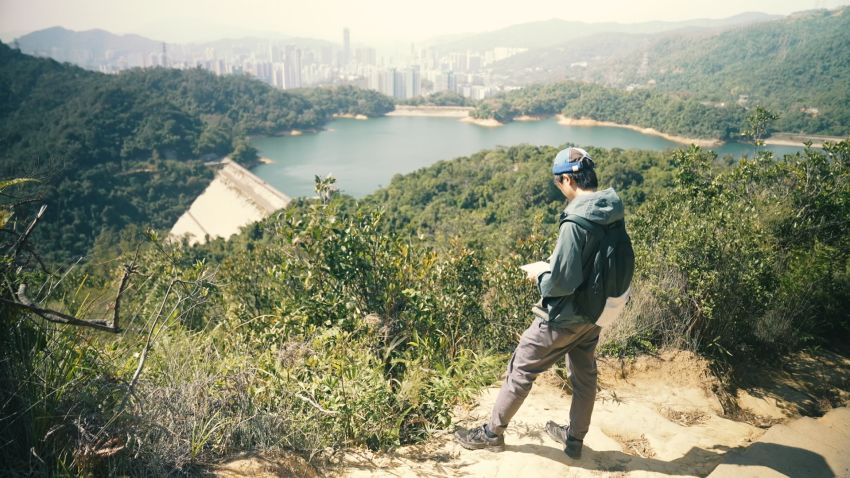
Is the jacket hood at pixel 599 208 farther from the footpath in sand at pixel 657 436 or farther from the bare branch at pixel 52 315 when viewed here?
the bare branch at pixel 52 315

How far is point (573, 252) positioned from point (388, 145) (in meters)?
50.6

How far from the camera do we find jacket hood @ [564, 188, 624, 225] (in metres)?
1.48

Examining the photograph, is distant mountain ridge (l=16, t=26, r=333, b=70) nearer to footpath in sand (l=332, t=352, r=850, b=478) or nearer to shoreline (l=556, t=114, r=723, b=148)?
shoreline (l=556, t=114, r=723, b=148)

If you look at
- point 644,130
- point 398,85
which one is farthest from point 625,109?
point 398,85

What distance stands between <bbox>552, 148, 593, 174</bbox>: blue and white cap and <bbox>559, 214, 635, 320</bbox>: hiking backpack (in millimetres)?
176

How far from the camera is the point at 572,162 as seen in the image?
1604 millimetres

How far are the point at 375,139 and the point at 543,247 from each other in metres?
51.8

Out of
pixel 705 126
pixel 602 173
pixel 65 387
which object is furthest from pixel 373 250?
pixel 705 126

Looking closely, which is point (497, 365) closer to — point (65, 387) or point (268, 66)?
point (65, 387)

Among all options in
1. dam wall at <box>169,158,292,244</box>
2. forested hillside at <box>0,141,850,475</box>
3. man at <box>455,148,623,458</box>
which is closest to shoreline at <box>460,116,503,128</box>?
dam wall at <box>169,158,292,244</box>

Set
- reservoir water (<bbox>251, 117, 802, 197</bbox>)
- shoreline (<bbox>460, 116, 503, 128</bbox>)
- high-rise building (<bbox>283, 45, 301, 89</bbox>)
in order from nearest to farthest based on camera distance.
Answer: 1. reservoir water (<bbox>251, 117, 802, 197</bbox>)
2. shoreline (<bbox>460, 116, 503, 128</bbox>)
3. high-rise building (<bbox>283, 45, 301, 89</bbox>)

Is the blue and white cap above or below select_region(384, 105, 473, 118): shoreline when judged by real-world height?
below

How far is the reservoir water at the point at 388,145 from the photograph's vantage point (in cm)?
3834

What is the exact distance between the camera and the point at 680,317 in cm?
259
